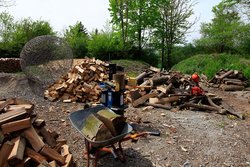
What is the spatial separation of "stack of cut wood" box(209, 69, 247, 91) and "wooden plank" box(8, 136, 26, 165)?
7.73m

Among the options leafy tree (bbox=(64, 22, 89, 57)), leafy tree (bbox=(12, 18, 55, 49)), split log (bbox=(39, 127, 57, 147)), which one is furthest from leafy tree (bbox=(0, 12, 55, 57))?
split log (bbox=(39, 127, 57, 147))

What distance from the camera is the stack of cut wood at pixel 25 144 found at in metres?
2.98

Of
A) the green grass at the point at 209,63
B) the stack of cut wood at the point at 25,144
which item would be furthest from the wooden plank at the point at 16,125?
the green grass at the point at 209,63

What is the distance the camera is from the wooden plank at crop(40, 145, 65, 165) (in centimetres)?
322

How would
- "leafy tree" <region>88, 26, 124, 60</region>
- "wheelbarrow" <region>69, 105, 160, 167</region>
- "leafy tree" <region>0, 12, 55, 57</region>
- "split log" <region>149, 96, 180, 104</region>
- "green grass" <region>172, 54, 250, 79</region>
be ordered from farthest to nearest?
1. "leafy tree" <region>88, 26, 124, 60</region>
2. "leafy tree" <region>0, 12, 55, 57</region>
3. "green grass" <region>172, 54, 250, 79</region>
4. "split log" <region>149, 96, 180, 104</region>
5. "wheelbarrow" <region>69, 105, 160, 167</region>

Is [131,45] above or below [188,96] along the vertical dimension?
above

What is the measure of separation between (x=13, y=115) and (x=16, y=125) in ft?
0.61

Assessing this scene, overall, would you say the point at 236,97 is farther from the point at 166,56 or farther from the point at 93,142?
the point at 166,56

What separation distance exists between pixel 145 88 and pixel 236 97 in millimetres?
3044

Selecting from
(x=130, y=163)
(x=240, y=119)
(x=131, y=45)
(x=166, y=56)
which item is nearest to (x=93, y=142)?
(x=130, y=163)

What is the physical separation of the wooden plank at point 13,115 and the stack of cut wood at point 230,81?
296 inches

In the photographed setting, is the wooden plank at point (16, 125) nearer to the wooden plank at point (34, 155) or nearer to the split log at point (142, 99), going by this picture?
the wooden plank at point (34, 155)

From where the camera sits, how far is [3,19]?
15297 millimetres

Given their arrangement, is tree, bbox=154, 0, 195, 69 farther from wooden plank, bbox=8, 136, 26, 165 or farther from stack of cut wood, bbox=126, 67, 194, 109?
wooden plank, bbox=8, 136, 26, 165
